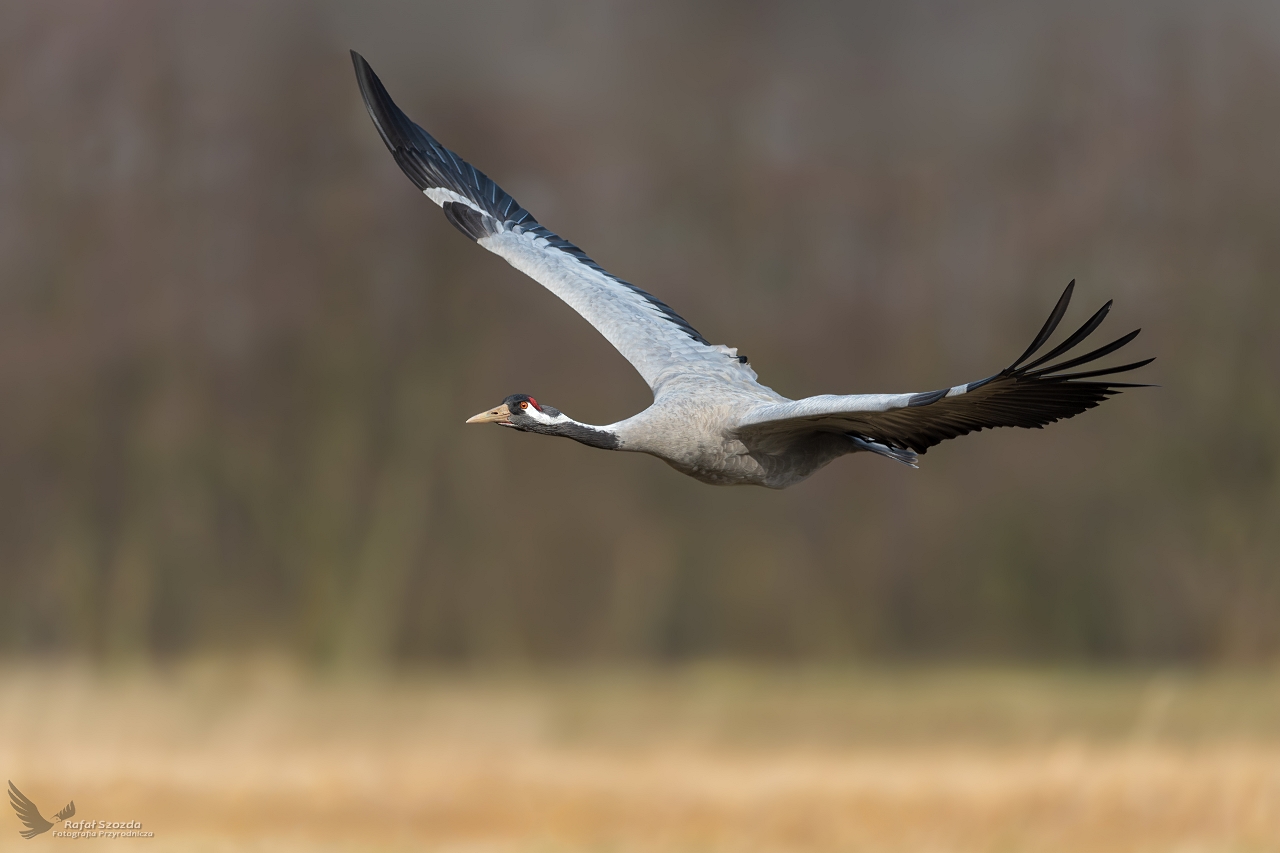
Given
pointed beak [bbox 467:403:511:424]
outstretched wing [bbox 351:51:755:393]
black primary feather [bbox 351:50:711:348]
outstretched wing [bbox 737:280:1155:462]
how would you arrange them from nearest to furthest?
outstretched wing [bbox 737:280:1155:462] < pointed beak [bbox 467:403:511:424] < outstretched wing [bbox 351:51:755:393] < black primary feather [bbox 351:50:711:348]

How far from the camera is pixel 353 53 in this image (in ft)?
27.2

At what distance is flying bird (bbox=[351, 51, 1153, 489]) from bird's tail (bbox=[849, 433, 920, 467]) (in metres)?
0.01

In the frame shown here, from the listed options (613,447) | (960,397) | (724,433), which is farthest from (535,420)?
(960,397)

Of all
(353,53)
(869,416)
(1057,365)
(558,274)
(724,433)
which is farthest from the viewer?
(558,274)

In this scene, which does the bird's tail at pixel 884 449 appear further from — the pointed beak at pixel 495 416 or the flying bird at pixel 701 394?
the pointed beak at pixel 495 416

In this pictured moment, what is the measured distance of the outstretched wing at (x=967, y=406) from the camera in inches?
209

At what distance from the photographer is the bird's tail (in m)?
7.20

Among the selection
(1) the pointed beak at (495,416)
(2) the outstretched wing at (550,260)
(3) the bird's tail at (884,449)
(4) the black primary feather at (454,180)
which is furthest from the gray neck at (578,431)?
(4) the black primary feather at (454,180)

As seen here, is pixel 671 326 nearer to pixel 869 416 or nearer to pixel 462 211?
pixel 462 211

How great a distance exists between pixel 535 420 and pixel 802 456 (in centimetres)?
164

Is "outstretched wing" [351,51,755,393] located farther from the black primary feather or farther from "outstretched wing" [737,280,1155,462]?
"outstretched wing" [737,280,1155,462]

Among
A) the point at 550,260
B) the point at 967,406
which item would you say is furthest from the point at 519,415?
the point at 967,406

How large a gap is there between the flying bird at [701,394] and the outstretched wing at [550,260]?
1 cm

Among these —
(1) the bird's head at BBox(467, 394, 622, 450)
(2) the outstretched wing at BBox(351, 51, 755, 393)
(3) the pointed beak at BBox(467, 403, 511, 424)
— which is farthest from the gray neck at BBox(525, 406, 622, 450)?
(2) the outstretched wing at BBox(351, 51, 755, 393)
